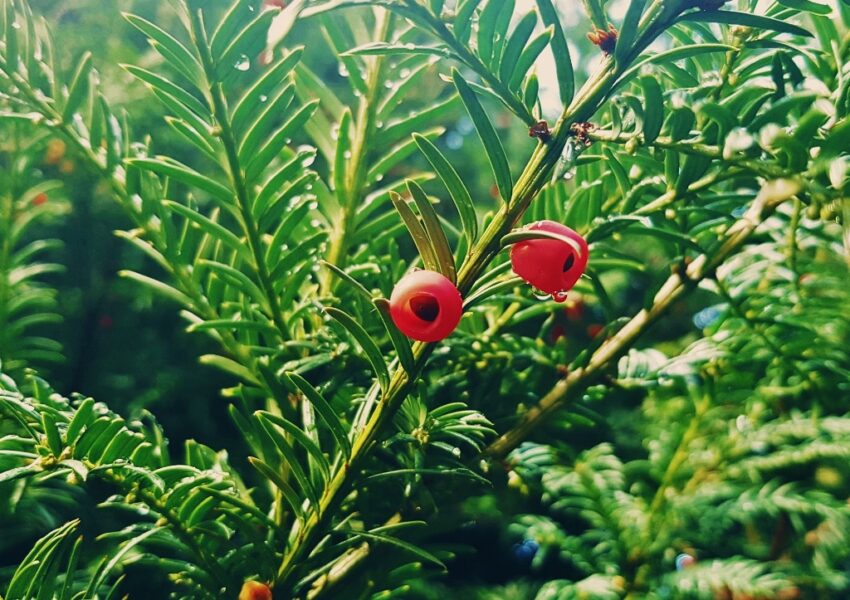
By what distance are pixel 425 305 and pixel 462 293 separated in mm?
38

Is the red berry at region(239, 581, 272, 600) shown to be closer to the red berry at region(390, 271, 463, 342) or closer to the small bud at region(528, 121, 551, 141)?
the red berry at region(390, 271, 463, 342)

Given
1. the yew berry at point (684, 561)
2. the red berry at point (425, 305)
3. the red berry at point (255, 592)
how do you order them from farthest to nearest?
the yew berry at point (684, 561) → the red berry at point (255, 592) → the red berry at point (425, 305)

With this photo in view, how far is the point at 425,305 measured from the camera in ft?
1.41

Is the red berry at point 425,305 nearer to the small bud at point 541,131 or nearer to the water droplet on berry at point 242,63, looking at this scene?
the small bud at point 541,131

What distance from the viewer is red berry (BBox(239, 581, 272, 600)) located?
512 mm

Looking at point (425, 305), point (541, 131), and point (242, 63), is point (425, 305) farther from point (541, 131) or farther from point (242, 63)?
point (242, 63)

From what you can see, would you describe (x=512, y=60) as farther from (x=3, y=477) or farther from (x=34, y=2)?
(x=34, y=2)

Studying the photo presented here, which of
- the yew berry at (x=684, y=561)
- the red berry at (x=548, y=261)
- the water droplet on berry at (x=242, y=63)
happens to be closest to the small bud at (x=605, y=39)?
the red berry at (x=548, y=261)

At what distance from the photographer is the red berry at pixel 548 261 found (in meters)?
0.43

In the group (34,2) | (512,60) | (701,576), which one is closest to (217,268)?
(512,60)

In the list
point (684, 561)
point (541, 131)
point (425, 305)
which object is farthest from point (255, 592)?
point (684, 561)

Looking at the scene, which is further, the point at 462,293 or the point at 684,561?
the point at 684,561

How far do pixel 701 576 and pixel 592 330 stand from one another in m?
0.49

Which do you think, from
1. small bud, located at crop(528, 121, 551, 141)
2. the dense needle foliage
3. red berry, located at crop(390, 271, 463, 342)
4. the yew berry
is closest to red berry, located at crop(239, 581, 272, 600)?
the dense needle foliage
